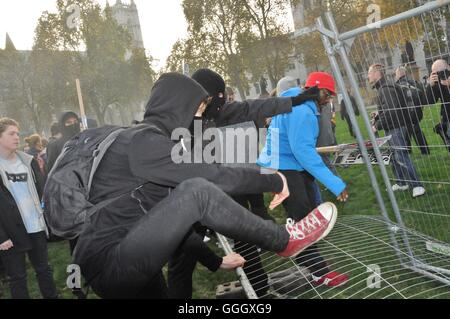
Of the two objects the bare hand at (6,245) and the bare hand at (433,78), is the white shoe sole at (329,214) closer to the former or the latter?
the bare hand at (433,78)

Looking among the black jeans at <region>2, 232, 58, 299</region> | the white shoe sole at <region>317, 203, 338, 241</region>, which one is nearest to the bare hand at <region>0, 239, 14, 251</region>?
the black jeans at <region>2, 232, 58, 299</region>

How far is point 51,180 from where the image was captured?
221 cm

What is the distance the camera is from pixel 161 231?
214cm

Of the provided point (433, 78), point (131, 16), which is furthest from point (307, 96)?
point (131, 16)

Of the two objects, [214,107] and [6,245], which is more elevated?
[214,107]

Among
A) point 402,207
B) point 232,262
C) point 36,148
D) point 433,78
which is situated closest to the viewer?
point 232,262

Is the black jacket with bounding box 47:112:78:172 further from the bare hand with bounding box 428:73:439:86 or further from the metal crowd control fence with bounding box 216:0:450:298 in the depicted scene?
the bare hand with bounding box 428:73:439:86

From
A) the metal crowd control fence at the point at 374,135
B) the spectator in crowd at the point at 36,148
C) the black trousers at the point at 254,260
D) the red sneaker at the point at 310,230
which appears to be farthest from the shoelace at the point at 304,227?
the spectator in crowd at the point at 36,148

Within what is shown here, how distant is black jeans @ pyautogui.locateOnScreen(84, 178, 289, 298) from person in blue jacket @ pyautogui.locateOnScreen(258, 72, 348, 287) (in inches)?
60.1

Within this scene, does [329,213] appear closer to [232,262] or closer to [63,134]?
[232,262]

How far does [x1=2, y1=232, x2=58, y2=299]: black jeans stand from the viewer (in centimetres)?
405

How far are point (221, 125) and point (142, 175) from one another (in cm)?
239
